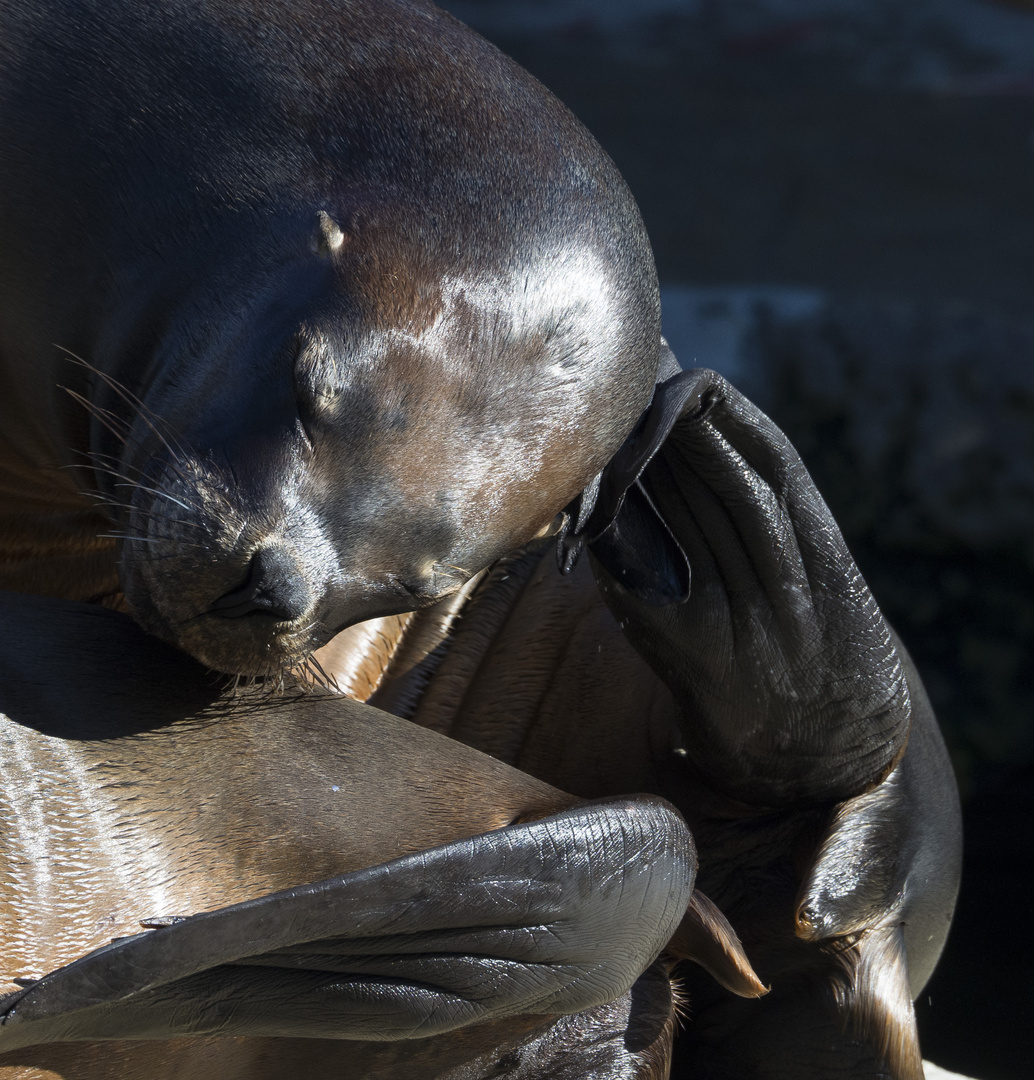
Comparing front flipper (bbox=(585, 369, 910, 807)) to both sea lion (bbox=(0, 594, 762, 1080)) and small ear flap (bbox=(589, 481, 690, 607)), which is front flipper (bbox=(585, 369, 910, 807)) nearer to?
small ear flap (bbox=(589, 481, 690, 607))

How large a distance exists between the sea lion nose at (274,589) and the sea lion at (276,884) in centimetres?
22

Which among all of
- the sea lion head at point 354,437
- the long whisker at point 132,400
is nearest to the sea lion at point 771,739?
the sea lion head at point 354,437

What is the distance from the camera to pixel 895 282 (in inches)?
297

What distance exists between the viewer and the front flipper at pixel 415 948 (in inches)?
60.1

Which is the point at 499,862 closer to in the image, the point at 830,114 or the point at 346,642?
the point at 346,642

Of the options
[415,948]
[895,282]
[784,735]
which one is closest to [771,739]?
[784,735]

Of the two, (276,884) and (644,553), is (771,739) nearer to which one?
(644,553)

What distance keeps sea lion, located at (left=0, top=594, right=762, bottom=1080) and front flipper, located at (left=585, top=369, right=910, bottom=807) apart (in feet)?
1.58

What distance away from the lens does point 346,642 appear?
8.73ft

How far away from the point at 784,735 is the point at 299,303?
3.65 ft

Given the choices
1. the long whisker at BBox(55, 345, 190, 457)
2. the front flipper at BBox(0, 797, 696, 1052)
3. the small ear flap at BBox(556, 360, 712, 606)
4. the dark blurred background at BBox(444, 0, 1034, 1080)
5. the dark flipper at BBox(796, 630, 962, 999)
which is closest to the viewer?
the front flipper at BBox(0, 797, 696, 1052)

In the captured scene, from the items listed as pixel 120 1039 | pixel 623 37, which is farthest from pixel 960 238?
pixel 120 1039

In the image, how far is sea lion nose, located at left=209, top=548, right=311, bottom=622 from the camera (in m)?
1.79

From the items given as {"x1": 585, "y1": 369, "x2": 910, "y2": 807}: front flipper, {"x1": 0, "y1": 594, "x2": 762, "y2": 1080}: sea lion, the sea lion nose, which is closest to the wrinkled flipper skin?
{"x1": 585, "y1": 369, "x2": 910, "y2": 807}: front flipper
